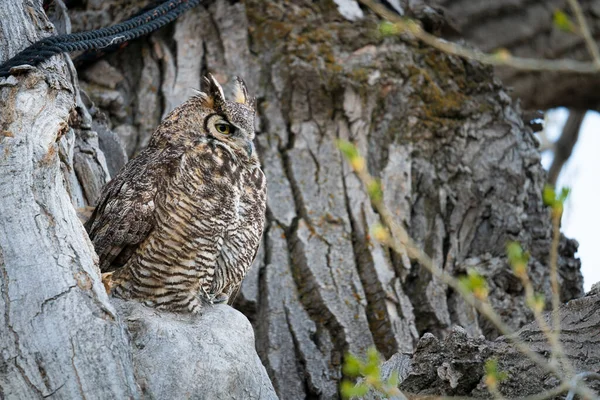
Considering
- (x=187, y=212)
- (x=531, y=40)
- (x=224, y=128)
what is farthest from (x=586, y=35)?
(x=531, y=40)

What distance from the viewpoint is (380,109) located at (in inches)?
168

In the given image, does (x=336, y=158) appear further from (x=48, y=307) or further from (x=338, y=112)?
(x=48, y=307)

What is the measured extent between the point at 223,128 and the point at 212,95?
14cm

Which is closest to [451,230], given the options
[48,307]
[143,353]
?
[143,353]

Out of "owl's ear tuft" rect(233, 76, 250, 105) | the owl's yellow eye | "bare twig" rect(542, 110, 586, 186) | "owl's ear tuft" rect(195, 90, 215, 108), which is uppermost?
"bare twig" rect(542, 110, 586, 186)

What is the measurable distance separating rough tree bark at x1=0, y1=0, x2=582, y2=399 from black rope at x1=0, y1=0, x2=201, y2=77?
528 millimetres

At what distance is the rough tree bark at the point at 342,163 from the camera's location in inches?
140

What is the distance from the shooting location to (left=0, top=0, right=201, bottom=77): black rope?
2822mm

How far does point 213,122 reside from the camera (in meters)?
3.19

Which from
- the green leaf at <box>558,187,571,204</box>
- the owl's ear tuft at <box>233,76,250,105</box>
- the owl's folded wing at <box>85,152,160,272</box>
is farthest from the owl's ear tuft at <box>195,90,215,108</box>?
the green leaf at <box>558,187,571,204</box>

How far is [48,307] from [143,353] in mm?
366

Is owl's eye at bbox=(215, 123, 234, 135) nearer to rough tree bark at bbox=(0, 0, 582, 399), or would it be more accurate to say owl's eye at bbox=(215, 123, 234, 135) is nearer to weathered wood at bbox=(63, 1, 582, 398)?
rough tree bark at bbox=(0, 0, 582, 399)

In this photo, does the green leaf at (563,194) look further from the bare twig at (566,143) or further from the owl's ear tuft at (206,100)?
the bare twig at (566,143)

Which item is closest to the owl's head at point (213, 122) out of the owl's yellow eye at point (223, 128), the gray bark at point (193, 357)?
the owl's yellow eye at point (223, 128)
